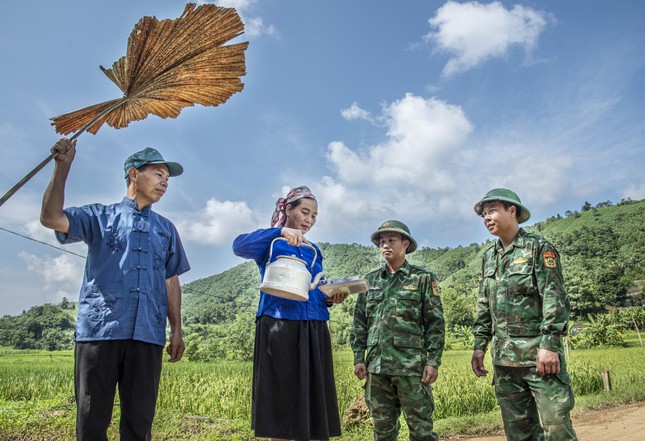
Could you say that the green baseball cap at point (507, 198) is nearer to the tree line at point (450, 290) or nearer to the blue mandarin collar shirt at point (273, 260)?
the tree line at point (450, 290)

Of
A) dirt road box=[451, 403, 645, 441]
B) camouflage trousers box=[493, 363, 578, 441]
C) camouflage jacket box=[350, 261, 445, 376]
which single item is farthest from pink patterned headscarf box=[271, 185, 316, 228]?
dirt road box=[451, 403, 645, 441]

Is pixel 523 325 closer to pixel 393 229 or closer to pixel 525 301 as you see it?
pixel 525 301

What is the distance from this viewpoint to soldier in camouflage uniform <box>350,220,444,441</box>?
3.45m

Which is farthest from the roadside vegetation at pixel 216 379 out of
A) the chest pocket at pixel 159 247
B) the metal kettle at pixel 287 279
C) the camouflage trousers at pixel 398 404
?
the chest pocket at pixel 159 247

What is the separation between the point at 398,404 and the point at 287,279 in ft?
5.57

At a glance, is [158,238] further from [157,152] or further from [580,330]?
[580,330]

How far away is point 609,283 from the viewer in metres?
29.8

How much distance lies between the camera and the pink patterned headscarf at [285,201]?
9.92 feet

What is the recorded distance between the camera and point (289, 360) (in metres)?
2.65

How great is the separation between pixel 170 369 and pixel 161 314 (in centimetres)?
709

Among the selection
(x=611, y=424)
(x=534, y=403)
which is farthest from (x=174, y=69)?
(x=611, y=424)

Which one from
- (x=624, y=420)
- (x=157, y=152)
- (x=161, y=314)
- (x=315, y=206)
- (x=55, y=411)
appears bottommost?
(x=624, y=420)

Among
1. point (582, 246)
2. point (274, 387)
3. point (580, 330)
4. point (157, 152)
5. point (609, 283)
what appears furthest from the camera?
point (582, 246)

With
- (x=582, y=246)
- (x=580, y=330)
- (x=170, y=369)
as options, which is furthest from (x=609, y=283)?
(x=170, y=369)
